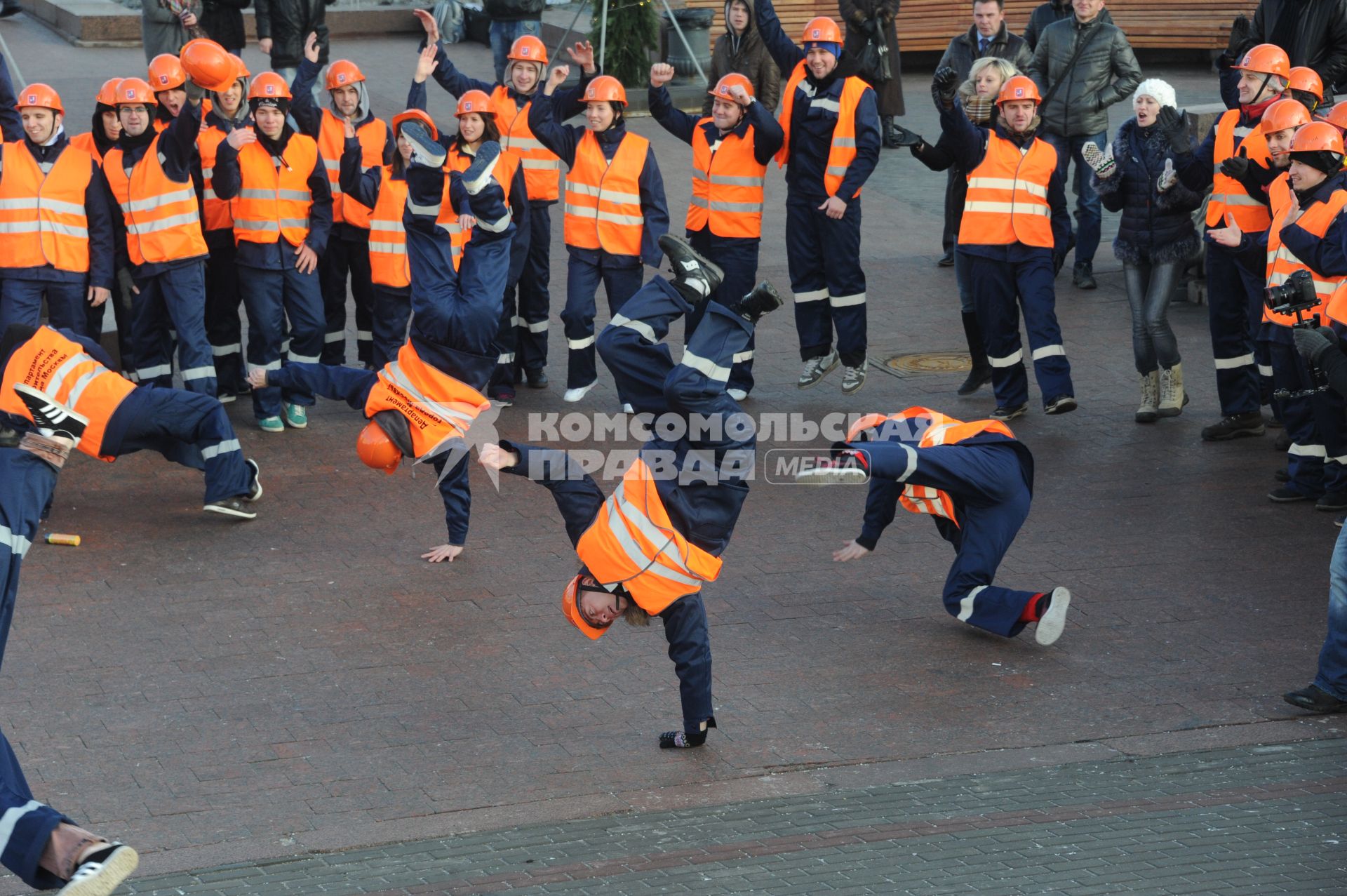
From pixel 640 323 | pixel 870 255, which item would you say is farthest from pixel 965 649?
pixel 870 255

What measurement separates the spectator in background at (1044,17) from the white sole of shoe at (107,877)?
455 inches

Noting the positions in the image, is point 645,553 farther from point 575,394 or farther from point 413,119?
point 575,394

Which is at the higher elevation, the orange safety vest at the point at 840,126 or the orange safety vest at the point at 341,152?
the orange safety vest at the point at 840,126

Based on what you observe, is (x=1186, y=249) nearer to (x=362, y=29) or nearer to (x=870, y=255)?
(x=870, y=255)

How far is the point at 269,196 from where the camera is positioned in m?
10.4

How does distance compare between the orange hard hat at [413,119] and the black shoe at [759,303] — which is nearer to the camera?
the black shoe at [759,303]

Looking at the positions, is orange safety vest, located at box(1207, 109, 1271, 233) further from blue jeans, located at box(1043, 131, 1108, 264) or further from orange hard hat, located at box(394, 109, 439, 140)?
orange hard hat, located at box(394, 109, 439, 140)

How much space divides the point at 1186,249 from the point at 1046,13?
16.2ft

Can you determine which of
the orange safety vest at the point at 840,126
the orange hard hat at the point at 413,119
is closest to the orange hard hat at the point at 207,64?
the orange hard hat at the point at 413,119

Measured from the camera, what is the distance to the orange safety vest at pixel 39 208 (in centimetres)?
996

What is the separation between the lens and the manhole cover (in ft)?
39.6

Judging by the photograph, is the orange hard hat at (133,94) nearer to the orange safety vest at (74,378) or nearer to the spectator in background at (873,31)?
the orange safety vest at (74,378)

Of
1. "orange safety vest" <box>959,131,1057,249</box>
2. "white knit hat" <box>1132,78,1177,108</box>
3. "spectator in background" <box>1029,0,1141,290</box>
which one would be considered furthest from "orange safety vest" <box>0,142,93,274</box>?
"spectator in background" <box>1029,0,1141,290</box>

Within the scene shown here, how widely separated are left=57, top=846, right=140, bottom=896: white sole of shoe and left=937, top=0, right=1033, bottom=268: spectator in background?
9503 millimetres
